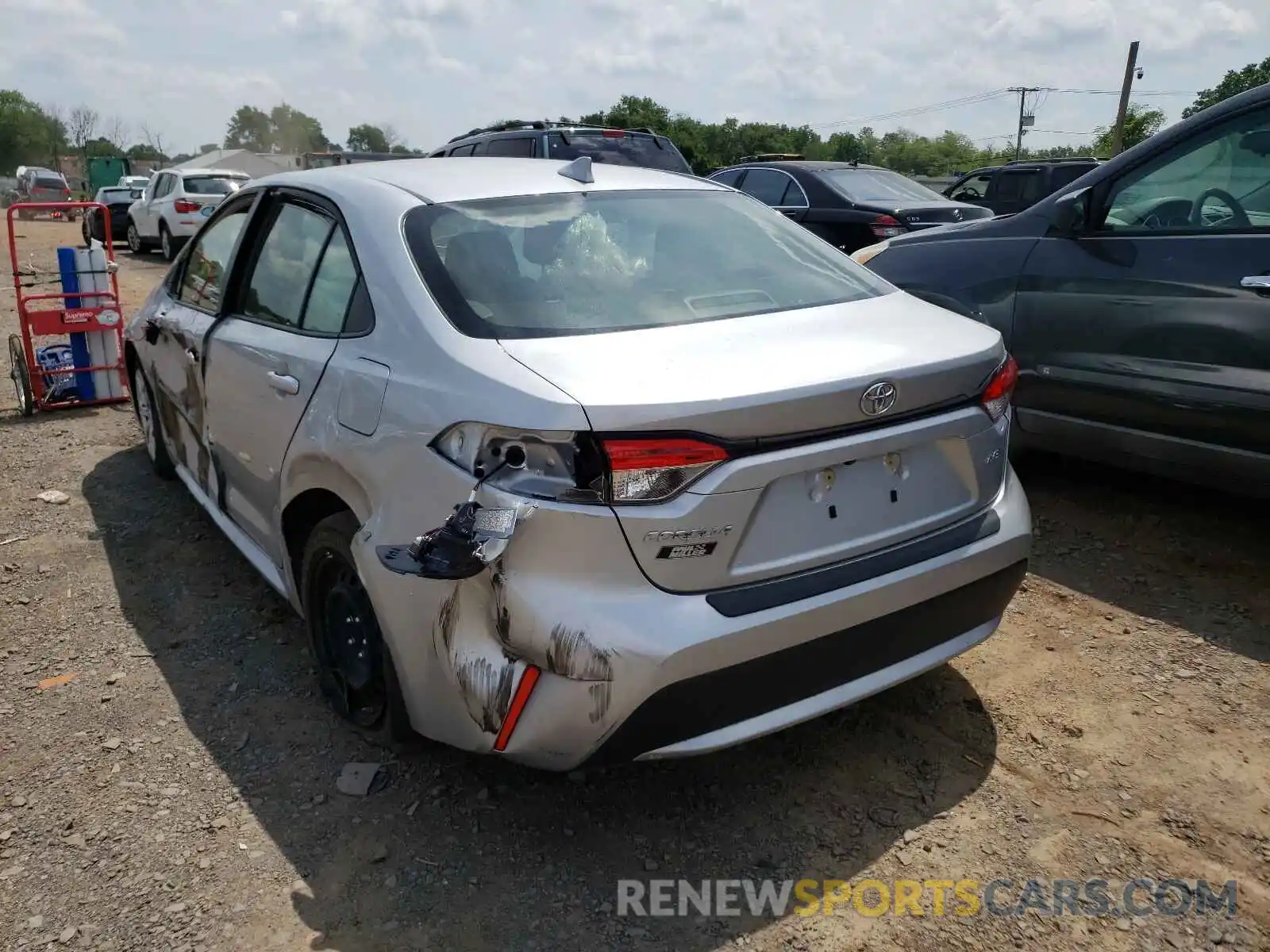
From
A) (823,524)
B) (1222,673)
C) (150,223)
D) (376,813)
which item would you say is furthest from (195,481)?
(150,223)

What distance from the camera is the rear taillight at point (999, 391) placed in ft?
8.57

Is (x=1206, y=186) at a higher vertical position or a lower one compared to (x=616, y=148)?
lower

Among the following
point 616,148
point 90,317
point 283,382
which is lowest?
point 90,317

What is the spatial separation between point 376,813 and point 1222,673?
103 inches

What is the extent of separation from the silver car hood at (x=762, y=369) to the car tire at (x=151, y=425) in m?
3.30

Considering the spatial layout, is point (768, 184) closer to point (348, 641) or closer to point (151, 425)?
point (151, 425)

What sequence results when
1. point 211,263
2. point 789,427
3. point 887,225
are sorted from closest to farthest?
point 789,427 < point 211,263 < point 887,225

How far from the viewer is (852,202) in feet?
30.2

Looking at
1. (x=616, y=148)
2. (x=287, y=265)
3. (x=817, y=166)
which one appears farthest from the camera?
(x=616, y=148)

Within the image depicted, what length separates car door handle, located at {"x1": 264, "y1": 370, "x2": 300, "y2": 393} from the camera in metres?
2.92

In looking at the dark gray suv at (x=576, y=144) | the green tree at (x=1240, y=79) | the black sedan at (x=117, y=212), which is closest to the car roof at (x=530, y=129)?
the dark gray suv at (x=576, y=144)

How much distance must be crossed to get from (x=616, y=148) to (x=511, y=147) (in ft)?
3.85

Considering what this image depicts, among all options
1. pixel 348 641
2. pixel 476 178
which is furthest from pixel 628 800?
pixel 476 178

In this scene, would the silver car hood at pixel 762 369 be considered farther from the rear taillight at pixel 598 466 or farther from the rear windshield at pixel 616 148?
the rear windshield at pixel 616 148
